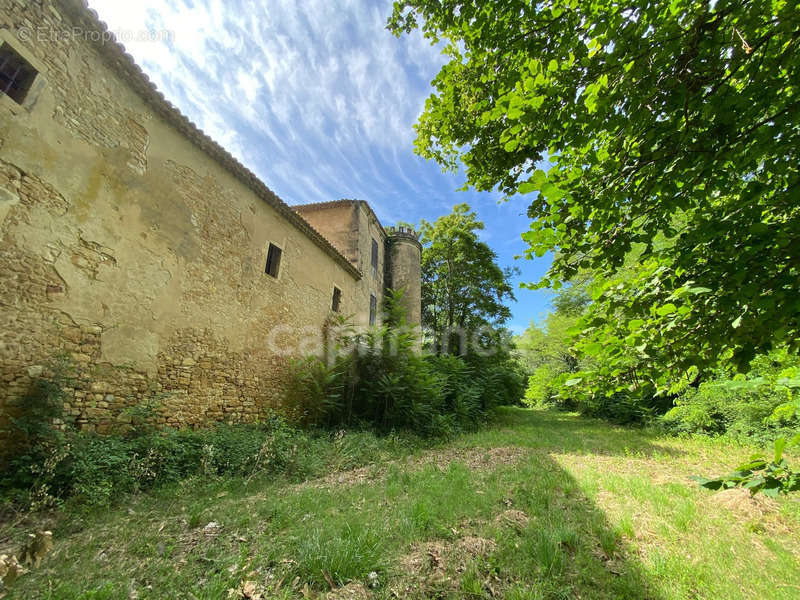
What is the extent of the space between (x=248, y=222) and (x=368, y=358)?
515 centimetres

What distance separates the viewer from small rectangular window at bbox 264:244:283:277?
9.10 m

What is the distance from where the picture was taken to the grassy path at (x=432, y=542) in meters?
2.54

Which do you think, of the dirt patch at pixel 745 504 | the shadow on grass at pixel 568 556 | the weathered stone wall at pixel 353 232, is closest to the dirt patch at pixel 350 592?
the shadow on grass at pixel 568 556

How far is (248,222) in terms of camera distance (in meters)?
8.31

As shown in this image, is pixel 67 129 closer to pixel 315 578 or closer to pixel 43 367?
pixel 43 367

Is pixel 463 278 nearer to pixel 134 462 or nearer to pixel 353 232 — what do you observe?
pixel 353 232

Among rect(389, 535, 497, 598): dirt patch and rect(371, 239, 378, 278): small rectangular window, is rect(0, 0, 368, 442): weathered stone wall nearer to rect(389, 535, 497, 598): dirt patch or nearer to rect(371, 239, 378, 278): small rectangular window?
rect(389, 535, 497, 598): dirt patch

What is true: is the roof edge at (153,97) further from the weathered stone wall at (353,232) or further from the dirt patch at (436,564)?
the dirt patch at (436,564)

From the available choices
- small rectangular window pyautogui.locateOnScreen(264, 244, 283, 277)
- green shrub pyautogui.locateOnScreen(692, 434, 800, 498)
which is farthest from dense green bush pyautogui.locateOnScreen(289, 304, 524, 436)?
green shrub pyautogui.locateOnScreen(692, 434, 800, 498)

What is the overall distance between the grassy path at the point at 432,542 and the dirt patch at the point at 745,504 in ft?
0.07

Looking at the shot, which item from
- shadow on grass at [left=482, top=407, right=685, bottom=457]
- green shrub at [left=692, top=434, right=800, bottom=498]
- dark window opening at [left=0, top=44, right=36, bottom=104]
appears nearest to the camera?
green shrub at [left=692, top=434, right=800, bottom=498]

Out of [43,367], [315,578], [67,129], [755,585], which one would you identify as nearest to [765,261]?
[755,585]

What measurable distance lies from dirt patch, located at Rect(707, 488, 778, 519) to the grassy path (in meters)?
0.02

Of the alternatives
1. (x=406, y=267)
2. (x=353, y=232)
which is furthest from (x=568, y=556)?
(x=406, y=267)
